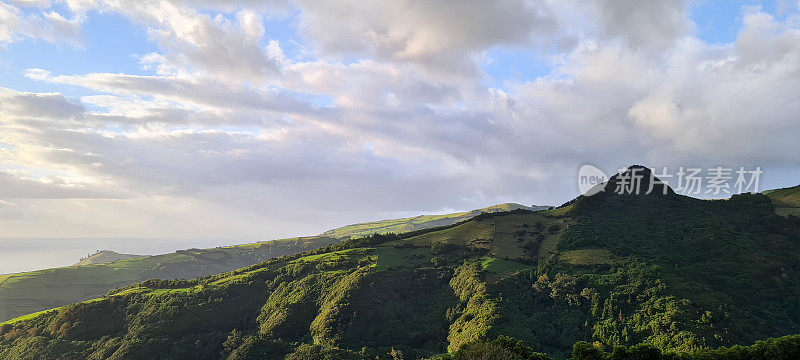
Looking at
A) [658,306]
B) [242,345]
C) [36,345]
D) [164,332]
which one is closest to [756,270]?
[658,306]

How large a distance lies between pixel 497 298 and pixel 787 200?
122471 millimetres

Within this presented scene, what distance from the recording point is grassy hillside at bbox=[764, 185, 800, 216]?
434 ft

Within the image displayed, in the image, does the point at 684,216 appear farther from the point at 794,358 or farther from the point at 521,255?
the point at 794,358

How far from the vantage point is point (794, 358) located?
190 ft

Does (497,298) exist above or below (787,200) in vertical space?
below

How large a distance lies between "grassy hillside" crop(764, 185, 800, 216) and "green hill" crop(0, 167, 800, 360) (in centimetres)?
429

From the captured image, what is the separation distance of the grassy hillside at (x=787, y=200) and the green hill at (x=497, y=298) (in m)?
4.29

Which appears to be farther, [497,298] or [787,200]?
[787,200]

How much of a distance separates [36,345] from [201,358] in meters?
51.3

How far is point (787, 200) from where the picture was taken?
144375 mm

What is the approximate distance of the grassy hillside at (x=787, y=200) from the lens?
13226 cm

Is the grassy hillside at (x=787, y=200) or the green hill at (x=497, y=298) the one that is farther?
the grassy hillside at (x=787, y=200)

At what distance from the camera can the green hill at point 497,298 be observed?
9025 centimetres

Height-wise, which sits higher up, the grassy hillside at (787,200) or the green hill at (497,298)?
the grassy hillside at (787,200)
